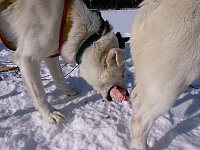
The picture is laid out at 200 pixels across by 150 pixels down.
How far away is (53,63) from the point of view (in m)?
4.82

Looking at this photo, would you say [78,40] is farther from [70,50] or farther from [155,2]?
[155,2]

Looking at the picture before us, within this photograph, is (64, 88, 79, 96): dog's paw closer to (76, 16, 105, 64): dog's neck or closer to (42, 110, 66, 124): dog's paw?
(42, 110, 66, 124): dog's paw

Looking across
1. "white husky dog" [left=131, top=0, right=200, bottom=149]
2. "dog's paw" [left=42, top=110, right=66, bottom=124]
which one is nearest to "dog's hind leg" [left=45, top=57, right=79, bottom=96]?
"dog's paw" [left=42, top=110, right=66, bottom=124]

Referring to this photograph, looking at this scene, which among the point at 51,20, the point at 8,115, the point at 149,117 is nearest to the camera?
the point at 149,117

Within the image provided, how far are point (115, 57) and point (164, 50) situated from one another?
1.05 m

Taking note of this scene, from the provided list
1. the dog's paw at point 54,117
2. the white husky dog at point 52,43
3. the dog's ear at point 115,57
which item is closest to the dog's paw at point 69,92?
the white husky dog at point 52,43

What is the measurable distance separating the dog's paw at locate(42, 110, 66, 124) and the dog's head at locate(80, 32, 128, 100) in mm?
539

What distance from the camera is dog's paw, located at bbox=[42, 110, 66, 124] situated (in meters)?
4.07

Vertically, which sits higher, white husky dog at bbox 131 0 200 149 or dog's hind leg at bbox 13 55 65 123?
white husky dog at bbox 131 0 200 149

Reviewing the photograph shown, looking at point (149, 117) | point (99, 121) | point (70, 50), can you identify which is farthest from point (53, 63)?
point (149, 117)

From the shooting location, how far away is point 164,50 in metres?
2.95

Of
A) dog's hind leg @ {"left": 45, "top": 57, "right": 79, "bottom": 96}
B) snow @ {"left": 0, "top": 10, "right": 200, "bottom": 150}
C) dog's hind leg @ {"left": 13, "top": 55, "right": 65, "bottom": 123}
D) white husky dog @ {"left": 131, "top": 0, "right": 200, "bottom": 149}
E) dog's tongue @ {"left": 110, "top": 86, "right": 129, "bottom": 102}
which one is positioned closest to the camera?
white husky dog @ {"left": 131, "top": 0, "right": 200, "bottom": 149}

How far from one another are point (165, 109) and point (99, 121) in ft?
3.49

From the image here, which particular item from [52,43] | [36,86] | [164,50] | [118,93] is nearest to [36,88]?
[36,86]
